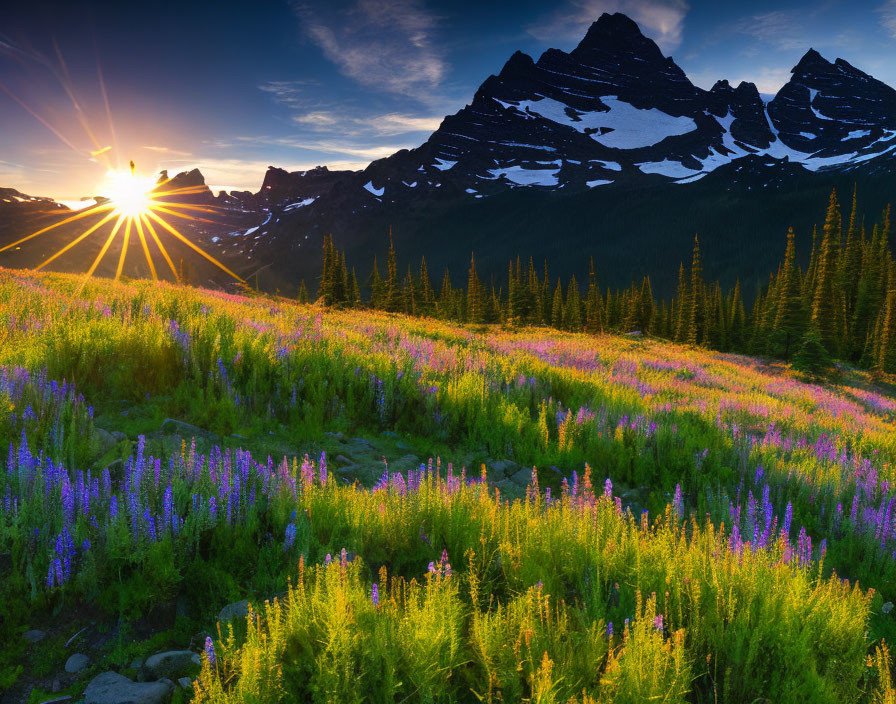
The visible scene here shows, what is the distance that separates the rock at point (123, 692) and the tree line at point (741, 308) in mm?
44006

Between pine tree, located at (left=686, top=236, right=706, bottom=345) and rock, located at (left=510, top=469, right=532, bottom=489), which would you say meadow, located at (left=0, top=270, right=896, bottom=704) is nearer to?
rock, located at (left=510, top=469, right=532, bottom=489)

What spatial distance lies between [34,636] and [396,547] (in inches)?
66.1

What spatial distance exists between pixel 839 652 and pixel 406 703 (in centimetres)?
196

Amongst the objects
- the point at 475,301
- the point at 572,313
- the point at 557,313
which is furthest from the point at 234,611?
the point at 557,313

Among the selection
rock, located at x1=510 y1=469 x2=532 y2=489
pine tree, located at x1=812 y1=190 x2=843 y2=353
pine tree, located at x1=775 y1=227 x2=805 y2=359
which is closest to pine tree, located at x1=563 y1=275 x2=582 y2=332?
pine tree, located at x1=775 y1=227 x2=805 y2=359

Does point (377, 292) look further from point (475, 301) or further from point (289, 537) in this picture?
point (289, 537)

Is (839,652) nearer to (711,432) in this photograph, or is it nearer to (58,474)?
(58,474)

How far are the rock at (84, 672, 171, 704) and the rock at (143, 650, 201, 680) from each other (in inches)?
3.2

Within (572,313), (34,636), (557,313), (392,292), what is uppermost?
(392,292)

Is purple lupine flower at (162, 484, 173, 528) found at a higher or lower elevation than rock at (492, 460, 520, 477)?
higher

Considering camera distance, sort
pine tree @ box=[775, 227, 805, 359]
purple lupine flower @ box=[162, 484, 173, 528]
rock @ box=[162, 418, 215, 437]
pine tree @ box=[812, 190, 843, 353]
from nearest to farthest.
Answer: purple lupine flower @ box=[162, 484, 173, 528], rock @ box=[162, 418, 215, 437], pine tree @ box=[775, 227, 805, 359], pine tree @ box=[812, 190, 843, 353]

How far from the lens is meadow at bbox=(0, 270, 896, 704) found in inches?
77.7

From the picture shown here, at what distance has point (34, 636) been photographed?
7.11 feet

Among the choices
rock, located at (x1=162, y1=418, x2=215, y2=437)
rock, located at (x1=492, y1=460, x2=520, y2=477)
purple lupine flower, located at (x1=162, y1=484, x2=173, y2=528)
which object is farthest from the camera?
rock, located at (x1=492, y1=460, x2=520, y2=477)
